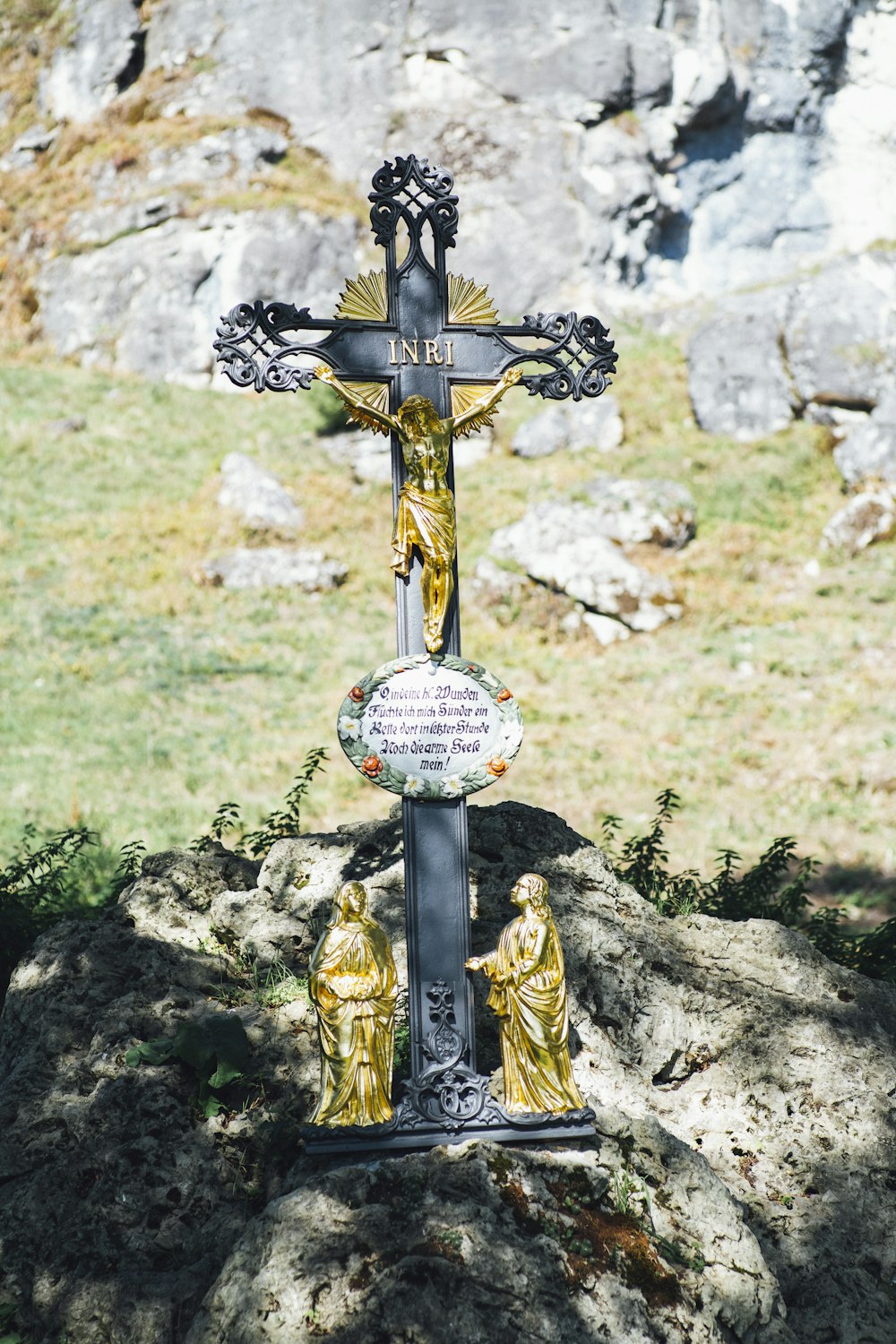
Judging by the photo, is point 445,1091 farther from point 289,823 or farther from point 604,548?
point 604,548

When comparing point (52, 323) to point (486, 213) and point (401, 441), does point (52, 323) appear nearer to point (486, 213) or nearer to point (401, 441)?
point (486, 213)

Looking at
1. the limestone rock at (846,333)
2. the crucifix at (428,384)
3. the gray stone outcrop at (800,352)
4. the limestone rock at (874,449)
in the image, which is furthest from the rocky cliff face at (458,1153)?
the limestone rock at (846,333)

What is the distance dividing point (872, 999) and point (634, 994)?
125 centimetres

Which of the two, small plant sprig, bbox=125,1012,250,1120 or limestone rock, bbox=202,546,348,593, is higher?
limestone rock, bbox=202,546,348,593

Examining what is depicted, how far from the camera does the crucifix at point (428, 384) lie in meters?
4.71

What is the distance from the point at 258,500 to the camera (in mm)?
19891

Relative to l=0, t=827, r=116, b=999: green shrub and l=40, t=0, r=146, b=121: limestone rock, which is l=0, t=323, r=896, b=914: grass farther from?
l=40, t=0, r=146, b=121: limestone rock

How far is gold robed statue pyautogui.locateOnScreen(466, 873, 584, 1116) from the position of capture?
4535 mm

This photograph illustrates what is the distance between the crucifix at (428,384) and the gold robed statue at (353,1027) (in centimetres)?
16

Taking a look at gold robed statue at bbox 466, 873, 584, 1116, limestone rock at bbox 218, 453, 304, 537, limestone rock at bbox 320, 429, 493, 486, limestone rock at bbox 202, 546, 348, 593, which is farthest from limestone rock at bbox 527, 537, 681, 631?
gold robed statue at bbox 466, 873, 584, 1116

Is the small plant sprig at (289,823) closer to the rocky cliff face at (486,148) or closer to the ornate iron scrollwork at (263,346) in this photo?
the ornate iron scrollwork at (263,346)

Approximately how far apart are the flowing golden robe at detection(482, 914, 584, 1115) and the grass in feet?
16.8

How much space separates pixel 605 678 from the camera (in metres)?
14.5

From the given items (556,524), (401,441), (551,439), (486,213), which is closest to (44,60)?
(486,213)
